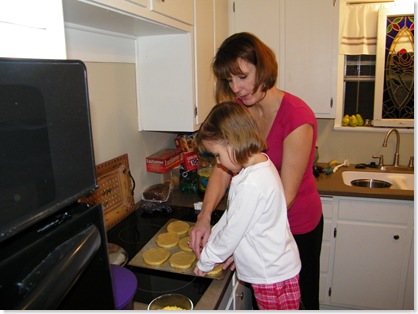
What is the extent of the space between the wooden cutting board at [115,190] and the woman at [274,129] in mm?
470

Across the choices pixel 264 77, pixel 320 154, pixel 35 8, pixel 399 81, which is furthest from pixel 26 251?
pixel 399 81

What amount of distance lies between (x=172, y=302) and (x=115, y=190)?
766mm

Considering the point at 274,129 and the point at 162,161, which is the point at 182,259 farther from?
the point at 162,161

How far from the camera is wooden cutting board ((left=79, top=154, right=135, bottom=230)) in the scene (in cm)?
156

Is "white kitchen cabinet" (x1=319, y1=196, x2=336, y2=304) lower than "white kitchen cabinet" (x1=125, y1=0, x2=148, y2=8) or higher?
lower

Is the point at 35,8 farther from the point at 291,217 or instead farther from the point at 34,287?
the point at 291,217

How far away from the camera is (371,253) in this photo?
213 cm

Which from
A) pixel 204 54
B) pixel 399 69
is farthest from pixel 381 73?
pixel 204 54

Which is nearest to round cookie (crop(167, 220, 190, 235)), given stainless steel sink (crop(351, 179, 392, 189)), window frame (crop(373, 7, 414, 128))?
stainless steel sink (crop(351, 179, 392, 189))

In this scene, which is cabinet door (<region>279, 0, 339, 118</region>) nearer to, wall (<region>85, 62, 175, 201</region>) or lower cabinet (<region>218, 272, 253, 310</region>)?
wall (<region>85, 62, 175, 201</region>)

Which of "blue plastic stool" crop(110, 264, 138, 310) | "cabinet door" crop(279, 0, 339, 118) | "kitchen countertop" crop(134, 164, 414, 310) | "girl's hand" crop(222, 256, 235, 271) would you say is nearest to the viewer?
"blue plastic stool" crop(110, 264, 138, 310)

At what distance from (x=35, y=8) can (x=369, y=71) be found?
8.49 feet

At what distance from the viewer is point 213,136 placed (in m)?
1.07

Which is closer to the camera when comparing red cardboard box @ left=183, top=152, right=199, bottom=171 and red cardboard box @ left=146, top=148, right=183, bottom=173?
red cardboard box @ left=146, top=148, right=183, bottom=173
